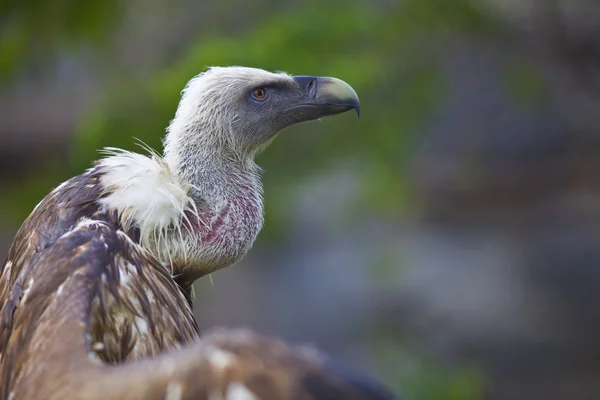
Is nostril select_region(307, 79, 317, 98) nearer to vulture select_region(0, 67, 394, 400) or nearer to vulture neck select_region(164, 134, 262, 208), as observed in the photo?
vulture select_region(0, 67, 394, 400)

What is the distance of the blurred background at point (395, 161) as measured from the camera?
5.51m

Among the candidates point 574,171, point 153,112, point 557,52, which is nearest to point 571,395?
point 574,171

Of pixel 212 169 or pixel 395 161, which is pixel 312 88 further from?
pixel 395 161

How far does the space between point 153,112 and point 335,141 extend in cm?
122

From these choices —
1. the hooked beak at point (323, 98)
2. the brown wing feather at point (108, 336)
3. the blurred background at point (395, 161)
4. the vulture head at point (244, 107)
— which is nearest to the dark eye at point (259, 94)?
the vulture head at point (244, 107)

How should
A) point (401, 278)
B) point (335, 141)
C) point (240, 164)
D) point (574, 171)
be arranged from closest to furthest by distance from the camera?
point (240, 164), point (335, 141), point (401, 278), point (574, 171)

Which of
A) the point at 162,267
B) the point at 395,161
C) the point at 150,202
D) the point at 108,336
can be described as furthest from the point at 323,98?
the point at 395,161

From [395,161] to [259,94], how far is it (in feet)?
9.48

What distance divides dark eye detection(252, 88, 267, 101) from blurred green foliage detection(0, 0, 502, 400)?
5.64 feet

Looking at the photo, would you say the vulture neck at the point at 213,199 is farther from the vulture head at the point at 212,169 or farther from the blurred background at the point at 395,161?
the blurred background at the point at 395,161

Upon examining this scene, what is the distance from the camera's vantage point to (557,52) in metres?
6.46

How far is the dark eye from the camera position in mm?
3072

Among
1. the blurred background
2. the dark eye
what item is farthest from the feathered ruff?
the blurred background

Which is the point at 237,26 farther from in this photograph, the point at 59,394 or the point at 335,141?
the point at 59,394
